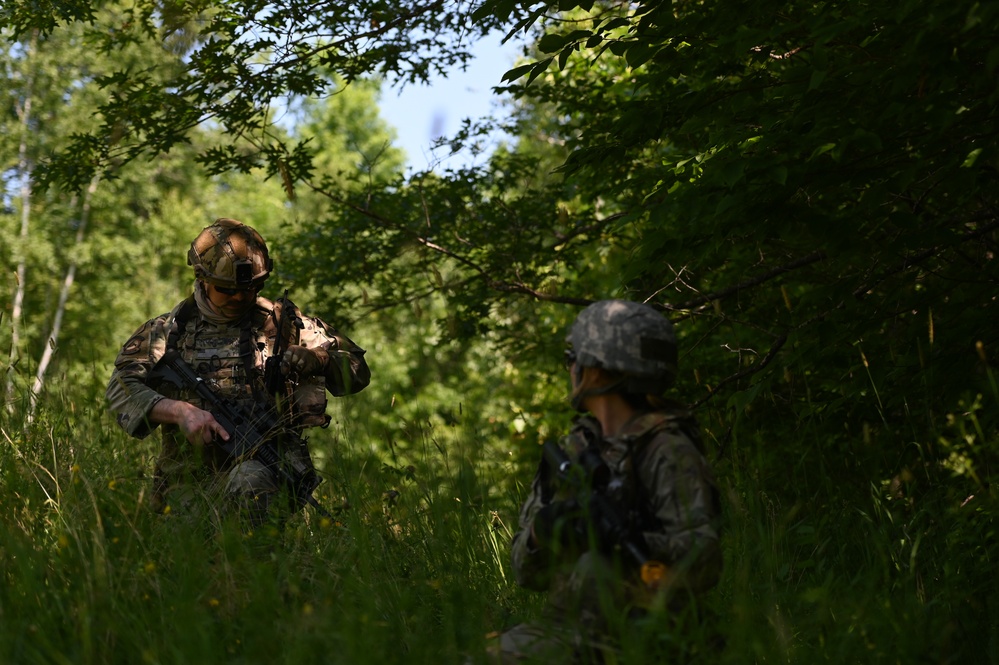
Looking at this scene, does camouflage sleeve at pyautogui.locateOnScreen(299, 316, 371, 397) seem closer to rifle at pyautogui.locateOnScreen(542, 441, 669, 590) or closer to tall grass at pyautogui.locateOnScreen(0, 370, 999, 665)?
tall grass at pyautogui.locateOnScreen(0, 370, 999, 665)

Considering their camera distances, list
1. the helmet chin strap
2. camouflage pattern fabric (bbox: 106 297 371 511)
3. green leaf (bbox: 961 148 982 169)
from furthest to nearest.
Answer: camouflage pattern fabric (bbox: 106 297 371 511) → green leaf (bbox: 961 148 982 169) → the helmet chin strap

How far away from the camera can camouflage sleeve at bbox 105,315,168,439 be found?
15.3 ft

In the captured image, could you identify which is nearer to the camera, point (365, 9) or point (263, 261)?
point (263, 261)

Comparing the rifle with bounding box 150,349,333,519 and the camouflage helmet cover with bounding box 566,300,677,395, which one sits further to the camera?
the rifle with bounding box 150,349,333,519

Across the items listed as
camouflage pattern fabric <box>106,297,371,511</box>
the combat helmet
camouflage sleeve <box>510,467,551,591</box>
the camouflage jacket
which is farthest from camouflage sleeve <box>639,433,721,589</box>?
the combat helmet

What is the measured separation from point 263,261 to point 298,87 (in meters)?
1.99

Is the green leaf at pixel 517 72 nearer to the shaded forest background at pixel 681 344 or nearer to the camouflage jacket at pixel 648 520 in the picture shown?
the shaded forest background at pixel 681 344

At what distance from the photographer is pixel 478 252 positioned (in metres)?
7.66

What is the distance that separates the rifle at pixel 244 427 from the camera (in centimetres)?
459

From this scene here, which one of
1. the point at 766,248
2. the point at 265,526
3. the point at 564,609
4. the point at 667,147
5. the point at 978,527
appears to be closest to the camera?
the point at 564,609

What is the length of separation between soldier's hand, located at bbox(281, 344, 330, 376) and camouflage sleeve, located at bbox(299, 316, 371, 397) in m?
0.13

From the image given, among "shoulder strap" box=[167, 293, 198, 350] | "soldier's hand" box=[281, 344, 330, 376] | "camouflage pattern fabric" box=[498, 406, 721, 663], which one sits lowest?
"camouflage pattern fabric" box=[498, 406, 721, 663]

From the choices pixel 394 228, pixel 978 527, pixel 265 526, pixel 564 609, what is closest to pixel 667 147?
pixel 394 228

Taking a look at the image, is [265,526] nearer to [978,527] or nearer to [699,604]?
[699,604]
